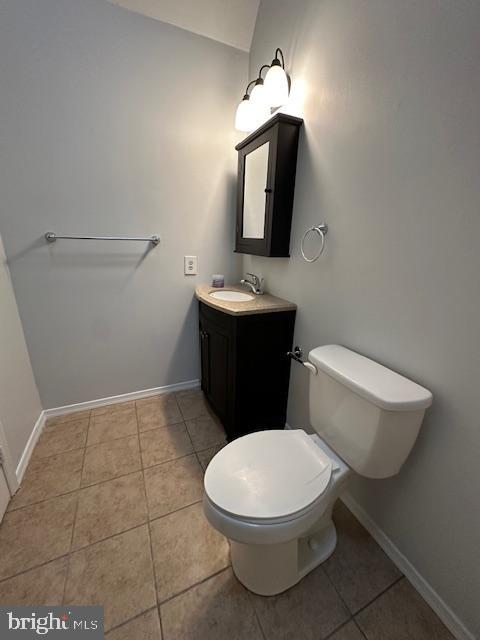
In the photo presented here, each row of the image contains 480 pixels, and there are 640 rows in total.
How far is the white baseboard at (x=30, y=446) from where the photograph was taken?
127cm

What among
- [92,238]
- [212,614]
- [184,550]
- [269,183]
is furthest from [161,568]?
[269,183]

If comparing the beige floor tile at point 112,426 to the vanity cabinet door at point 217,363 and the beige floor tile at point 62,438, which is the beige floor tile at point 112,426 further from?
A: the vanity cabinet door at point 217,363

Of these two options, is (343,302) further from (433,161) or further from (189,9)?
(189,9)

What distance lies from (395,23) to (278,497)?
1475 mm

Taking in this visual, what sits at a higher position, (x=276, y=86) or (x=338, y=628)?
(x=276, y=86)

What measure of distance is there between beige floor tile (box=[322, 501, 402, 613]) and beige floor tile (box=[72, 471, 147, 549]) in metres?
0.80

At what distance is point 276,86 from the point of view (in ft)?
3.92

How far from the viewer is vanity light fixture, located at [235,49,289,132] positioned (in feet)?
3.88

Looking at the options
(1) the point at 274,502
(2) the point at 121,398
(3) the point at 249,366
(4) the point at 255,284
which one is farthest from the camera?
(2) the point at 121,398

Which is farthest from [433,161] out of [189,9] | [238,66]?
[189,9]

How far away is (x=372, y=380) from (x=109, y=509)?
4.07ft

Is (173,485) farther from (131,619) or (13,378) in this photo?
(13,378)

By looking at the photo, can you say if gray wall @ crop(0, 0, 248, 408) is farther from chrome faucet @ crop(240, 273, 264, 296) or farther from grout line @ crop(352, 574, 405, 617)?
grout line @ crop(352, 574, 405, 617)

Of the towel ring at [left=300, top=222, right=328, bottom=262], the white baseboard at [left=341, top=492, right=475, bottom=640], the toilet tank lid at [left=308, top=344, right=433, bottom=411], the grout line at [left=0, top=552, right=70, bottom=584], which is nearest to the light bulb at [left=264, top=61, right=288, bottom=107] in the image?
the towel ring at [left=300, top=222, right=328, bottom=262]
